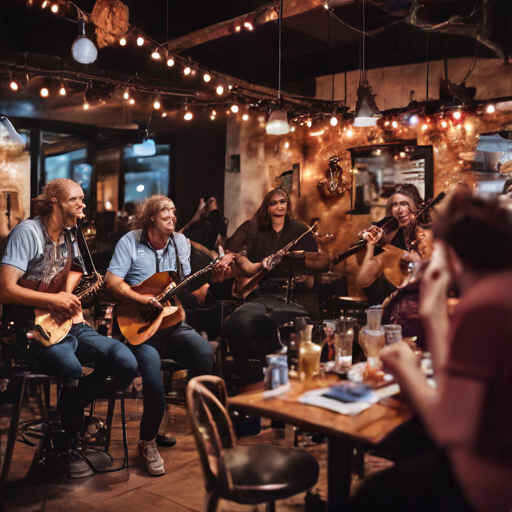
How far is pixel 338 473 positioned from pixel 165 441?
2.09 metres

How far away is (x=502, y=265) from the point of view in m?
1.22

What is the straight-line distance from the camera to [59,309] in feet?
11.3

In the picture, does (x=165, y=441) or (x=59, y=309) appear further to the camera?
(x=165, y=441)

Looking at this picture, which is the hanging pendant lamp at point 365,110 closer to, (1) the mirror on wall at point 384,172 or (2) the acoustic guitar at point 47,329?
(1) the mirror on wall at point 384,172

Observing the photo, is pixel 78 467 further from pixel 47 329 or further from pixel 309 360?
pixel 309 360

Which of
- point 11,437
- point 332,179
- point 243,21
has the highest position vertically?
point 243,21

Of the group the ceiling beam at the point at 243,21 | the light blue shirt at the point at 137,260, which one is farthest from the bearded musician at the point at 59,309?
the ceiling beam at the point at 243,21

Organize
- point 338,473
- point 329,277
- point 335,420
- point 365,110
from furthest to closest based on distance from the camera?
1. point 329,277
2. point 365,110
3. point 338,473
4. point 335,420

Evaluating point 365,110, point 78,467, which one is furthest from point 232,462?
point 365,110

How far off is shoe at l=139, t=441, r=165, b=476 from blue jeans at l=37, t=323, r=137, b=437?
1.23 ft

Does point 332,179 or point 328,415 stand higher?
point 332,179

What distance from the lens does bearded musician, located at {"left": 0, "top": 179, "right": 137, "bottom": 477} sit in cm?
336

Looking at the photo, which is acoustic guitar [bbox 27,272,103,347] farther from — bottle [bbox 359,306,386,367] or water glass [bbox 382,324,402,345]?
water glass [bbox 382,324,402,345]

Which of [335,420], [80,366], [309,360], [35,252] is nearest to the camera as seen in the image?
[335,420]
